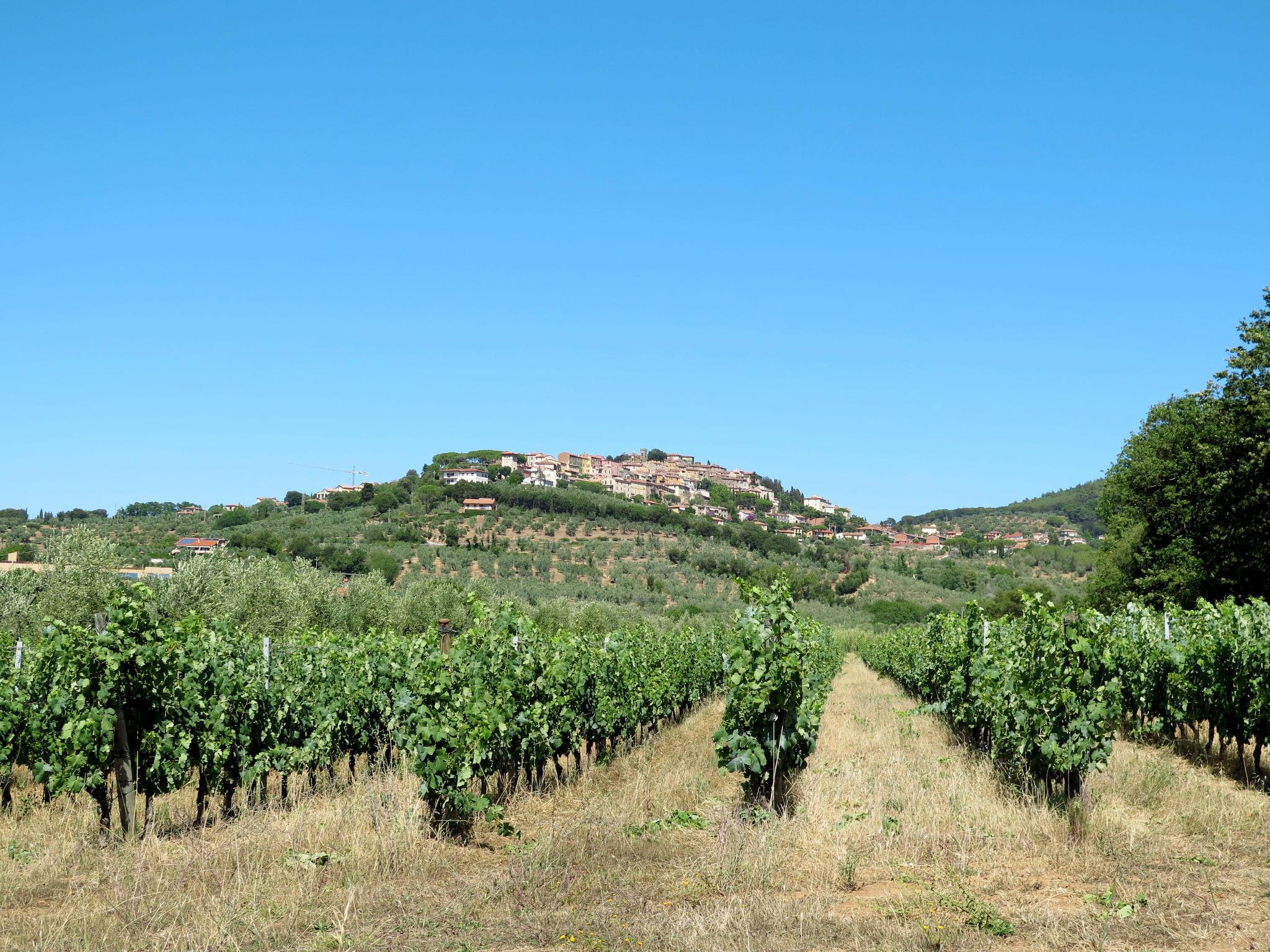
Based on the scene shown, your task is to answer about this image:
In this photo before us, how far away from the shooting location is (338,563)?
6397 centimetres

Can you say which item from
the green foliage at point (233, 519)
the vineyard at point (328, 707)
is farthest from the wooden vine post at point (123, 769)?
the green foliage at point (233, 519)

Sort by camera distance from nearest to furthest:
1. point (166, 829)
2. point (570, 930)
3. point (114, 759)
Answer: point (570, 930), point (114, 759), point (166, 829)

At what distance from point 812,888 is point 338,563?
6090 centimetres

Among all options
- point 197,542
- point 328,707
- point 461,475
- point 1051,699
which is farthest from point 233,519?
point 1051,699

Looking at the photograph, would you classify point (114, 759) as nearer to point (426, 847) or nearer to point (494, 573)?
point (426, 847)

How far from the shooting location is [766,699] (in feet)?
31.0

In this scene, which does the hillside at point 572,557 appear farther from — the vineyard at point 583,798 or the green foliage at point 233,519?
the vineyard at point 583,798

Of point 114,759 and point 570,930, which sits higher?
point 114,759

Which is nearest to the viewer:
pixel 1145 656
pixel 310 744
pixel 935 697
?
pixel 310 744

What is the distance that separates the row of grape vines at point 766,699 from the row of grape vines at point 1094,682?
2434 millimetres

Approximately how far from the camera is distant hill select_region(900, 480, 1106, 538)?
15425 centimetres

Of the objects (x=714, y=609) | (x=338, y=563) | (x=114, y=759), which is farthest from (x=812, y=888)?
(x=338, y=563)

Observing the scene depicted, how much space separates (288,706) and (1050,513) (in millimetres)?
183238

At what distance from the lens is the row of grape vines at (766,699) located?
9.49m
